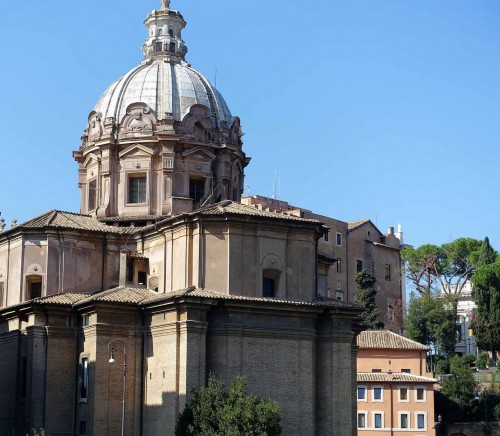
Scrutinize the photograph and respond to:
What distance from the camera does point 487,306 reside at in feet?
250

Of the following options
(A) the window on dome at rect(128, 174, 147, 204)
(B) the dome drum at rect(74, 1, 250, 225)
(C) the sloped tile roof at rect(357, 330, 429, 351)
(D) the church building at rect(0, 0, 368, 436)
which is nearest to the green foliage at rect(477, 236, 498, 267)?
(C) the sloped tile roof at rect(357, 330, 429, 351)

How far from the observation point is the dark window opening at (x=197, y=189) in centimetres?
5025

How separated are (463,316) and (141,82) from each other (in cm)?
4867

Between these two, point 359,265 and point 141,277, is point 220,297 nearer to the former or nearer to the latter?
point 141,277

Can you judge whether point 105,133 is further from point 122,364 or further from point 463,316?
point 463,316

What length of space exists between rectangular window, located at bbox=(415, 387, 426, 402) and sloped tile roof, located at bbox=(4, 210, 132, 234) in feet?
73.6

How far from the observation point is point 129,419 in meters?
42.7

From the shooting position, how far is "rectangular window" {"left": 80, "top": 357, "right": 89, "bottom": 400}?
142ft

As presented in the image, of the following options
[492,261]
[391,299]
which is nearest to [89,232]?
[391,299]

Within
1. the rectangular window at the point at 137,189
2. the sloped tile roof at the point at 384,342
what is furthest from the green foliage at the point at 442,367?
the rectangular window at the point at 137,189

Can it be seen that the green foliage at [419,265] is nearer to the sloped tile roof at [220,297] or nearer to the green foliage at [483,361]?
the green foliage at [483,361]

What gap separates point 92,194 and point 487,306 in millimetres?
34981

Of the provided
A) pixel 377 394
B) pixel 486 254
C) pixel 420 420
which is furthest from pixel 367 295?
Result: pixel 420 420

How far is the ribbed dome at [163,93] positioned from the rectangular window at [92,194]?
3.15 metres
